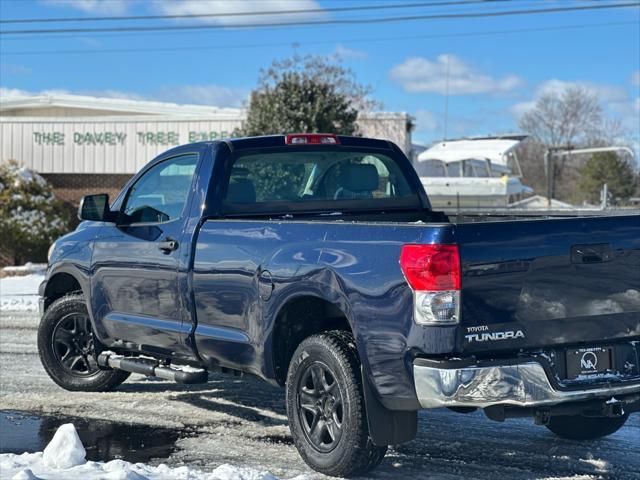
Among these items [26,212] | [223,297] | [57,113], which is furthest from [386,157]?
[57,113]

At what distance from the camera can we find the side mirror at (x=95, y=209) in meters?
7.58

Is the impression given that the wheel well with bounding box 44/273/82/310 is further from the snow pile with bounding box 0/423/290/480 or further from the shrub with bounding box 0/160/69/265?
the shrub with bounding box 0/160/69/265

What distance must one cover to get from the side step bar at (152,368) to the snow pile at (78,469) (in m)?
1.41

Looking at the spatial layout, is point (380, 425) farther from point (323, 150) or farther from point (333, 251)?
point (323, 150)

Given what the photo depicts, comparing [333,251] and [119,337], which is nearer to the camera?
[333,251]

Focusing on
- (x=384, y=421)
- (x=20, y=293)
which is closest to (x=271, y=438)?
(x=384, y=421)

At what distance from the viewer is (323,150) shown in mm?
7371

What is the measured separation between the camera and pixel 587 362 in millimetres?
5238

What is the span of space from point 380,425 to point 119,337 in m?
2.93

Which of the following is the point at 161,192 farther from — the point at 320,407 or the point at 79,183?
the point at 79,183

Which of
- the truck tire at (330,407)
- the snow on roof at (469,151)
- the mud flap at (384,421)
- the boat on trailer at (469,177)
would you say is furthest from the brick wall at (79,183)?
the mud flap at (384,421)

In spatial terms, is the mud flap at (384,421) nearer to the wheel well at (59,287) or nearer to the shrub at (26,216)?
the wheel well at (59,287)

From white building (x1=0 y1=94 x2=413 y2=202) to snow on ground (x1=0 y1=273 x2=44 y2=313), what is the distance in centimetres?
601

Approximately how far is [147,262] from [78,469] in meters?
2.15
